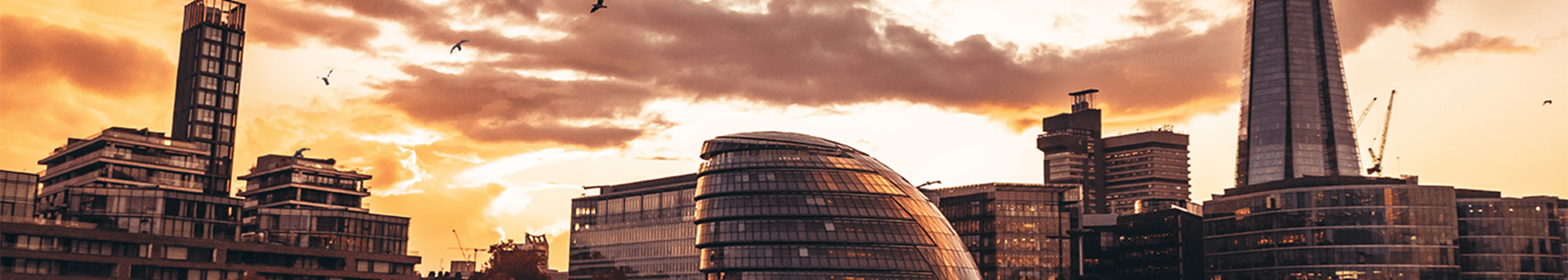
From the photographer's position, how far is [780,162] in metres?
167

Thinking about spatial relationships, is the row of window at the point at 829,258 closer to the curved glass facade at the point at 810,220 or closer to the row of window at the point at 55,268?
the curved glass facade at the point at 810,220

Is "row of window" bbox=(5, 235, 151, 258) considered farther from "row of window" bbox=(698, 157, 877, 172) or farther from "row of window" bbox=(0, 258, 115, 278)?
"row of window" bbox=(698, 157, 877, 172)

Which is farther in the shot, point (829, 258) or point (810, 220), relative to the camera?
point (810, 220)

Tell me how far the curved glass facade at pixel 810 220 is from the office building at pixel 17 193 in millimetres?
82021

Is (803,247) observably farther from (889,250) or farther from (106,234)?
(106,234)

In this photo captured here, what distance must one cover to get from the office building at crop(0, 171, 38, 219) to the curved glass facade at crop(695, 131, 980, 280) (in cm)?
8202

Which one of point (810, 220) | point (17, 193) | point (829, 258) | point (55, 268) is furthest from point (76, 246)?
point (829, 258)

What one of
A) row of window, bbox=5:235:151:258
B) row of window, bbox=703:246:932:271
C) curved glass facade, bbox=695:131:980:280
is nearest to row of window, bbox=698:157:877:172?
curved glass facade, bbox=695:131:980:280

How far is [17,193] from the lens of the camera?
183 metres

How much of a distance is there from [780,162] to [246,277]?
70912mm

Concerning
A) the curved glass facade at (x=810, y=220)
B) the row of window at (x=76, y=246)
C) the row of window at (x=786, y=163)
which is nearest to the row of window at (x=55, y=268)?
the row of window at (x=76, y=246)

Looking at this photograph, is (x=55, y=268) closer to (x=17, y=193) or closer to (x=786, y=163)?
(x=17, y=193)

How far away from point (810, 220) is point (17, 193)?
318 feet

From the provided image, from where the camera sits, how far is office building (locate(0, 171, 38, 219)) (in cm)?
18150
